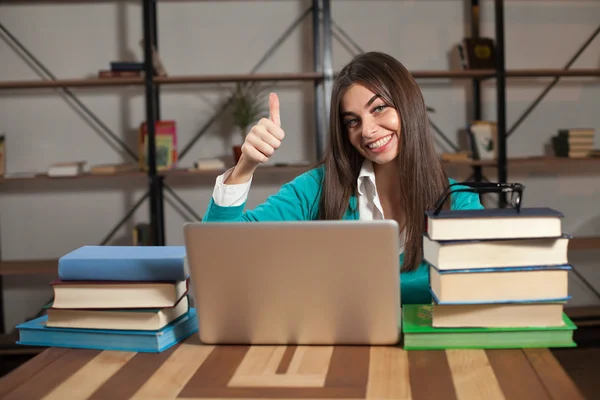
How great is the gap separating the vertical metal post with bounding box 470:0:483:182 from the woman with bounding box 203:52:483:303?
1765mm

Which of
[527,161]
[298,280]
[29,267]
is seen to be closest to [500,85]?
[527,161]

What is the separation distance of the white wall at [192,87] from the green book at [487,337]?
2.55 metres

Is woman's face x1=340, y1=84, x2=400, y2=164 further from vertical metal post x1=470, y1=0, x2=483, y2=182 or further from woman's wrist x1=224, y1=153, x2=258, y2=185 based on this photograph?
vertical metal post x1=470, y1=0, x2=483, y2=182

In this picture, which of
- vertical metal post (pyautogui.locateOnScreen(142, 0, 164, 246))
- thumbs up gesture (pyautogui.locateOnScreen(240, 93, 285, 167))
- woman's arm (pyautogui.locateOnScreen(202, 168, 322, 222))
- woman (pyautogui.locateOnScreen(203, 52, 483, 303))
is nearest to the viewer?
thumbs up gesture (pyautogui.locateOnScreen(240, 93, 285, 167))

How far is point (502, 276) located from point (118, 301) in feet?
2.10

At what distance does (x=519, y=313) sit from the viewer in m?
1.11

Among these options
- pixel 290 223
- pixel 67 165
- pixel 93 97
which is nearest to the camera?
pixel 290 223

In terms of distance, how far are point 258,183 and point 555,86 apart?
1.63m

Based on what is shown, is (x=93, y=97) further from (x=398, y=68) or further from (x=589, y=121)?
(x=589, y=121)

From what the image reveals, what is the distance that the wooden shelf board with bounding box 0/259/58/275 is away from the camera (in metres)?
3.26

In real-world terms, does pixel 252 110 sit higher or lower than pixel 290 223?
higher

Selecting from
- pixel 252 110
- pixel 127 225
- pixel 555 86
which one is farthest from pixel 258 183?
pixel 555 86

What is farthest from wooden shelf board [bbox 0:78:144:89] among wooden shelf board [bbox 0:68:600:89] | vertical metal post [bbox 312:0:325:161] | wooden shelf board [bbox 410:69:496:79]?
wooden shelf board [bbox 410:69:496:79]

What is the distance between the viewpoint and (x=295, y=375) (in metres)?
1.03
